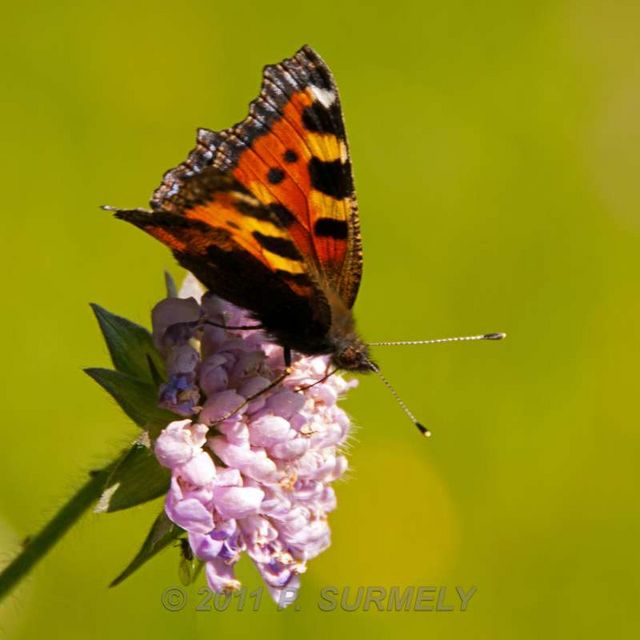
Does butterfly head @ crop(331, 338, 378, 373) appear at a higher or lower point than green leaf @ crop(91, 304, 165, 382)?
lower

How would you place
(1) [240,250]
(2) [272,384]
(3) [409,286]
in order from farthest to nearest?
(3) [409,286]
(2) [272,384]
(1) [240,250]

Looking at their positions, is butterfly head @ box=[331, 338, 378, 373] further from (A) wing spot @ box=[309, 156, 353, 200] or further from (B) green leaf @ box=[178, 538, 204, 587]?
(B) green leaf @ box=[178, 538, 204, 587]

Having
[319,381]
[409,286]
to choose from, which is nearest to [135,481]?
[319,381]

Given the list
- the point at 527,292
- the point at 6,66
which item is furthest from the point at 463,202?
the point at 6,66

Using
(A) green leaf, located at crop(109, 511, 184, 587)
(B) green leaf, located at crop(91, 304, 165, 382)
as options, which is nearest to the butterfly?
(B) green leaf, located at crop(91, 304, 165, 382)

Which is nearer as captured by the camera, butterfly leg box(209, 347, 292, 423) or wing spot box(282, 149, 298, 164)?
butterfly leg box(209, 347, 292, 423)

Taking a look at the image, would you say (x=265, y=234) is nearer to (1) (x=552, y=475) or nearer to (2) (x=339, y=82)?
(1) (x=552, y=475)

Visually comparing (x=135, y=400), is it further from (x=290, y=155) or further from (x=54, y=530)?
(x=290, y=155)
